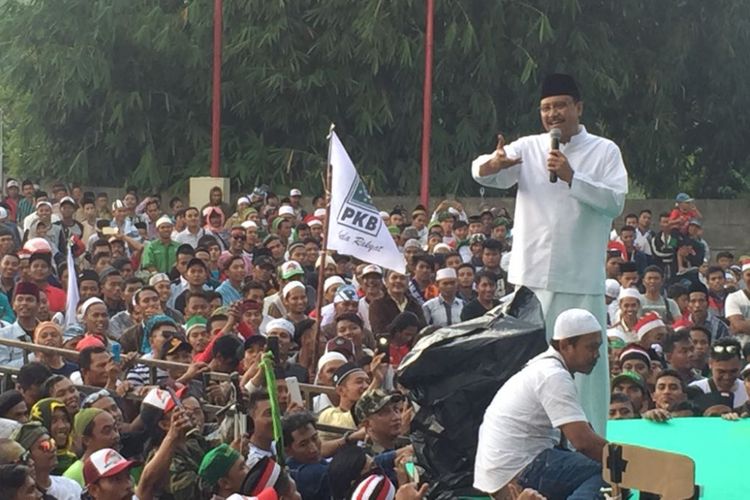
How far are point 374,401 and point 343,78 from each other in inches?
753

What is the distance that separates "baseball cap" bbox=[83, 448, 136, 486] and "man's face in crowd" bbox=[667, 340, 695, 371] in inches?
224

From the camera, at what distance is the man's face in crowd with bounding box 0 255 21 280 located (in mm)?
14438

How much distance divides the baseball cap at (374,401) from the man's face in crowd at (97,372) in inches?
78.4

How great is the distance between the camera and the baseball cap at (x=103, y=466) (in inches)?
325

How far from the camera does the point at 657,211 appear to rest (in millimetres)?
26953

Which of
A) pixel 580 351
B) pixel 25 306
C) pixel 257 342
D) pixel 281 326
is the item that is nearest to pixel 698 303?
pixel 281 326

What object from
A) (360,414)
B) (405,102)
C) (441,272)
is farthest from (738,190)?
(360,414)

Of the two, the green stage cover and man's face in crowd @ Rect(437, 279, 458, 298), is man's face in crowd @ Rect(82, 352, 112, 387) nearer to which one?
the green stage cover

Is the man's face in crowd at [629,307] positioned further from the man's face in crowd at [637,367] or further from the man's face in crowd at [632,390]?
the man's face in crowd at [632,390]

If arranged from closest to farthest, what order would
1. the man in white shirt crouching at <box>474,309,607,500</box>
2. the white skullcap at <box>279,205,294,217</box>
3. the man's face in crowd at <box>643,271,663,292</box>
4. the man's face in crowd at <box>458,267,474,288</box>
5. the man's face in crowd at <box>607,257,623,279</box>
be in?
the man in white shirt crouching at <box>474,309,607,500</box> → the man's face in crowd at <box>643,271,663,292</box> → the man's face in crowd at <box>458,267,474,288</box> → the man's face in crowd at <box>607,257,623,279</box> → the white skullcap at <box>279,205,294,217</box>

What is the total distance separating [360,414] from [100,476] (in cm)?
170

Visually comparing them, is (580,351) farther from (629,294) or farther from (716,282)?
(716,282)

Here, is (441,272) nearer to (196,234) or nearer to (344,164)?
(344,164)

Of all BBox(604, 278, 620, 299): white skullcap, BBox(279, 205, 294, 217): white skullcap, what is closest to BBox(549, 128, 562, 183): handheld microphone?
BBox(604, 278, 620, 299): white skullcap
